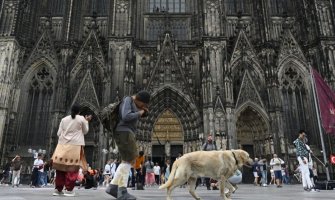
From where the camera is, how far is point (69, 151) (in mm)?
5832

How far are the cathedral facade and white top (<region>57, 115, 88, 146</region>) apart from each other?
46.3 ft

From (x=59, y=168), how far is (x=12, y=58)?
62.3ft

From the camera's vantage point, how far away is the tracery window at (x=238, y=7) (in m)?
26.2

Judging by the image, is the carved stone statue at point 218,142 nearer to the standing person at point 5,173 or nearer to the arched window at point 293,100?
the arched window at point 293,100

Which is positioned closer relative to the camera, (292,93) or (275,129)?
(275,129)

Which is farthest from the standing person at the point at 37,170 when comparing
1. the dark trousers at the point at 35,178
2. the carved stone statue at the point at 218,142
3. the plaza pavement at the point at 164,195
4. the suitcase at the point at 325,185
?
the suitcase at the point at 325,185

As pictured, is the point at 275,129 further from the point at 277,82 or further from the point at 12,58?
the point at 12,58

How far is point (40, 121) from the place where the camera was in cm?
2266

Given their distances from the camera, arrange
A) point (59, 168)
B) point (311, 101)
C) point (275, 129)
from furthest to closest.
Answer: point (311, 101)
point (275, 129)
point (59, 168)

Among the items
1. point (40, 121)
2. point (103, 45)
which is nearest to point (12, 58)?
point (40, 121)

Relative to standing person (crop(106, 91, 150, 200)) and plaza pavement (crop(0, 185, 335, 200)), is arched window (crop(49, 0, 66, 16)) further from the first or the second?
standing person (crop(106, 91, 150, 200))

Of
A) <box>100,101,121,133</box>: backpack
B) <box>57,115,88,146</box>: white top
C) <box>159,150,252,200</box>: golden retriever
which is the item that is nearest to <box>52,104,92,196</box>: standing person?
<box>57,115,88,146</box>: white top

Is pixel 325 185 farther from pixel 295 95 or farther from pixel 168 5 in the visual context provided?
pixel 168 5

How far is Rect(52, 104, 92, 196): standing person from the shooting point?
19.0 feet
